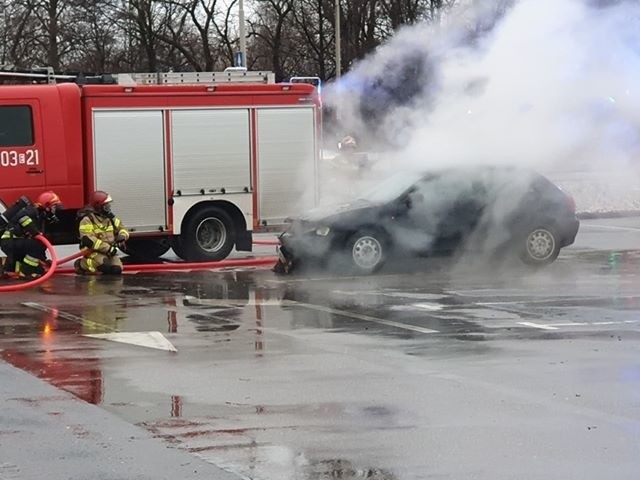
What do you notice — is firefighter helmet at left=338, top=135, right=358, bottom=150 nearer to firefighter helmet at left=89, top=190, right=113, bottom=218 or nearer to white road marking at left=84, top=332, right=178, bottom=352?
firefighter helmet at left=89, top=190, right=113, bottom=218

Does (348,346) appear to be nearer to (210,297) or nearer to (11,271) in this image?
(210,297)

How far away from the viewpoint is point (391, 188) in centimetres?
1590

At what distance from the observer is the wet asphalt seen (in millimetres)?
6531

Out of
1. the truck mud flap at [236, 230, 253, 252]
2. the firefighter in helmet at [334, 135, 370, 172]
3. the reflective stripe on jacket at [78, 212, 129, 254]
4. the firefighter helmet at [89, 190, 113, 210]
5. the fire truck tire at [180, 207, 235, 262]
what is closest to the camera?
the reflective stripe on jacket at [78, 212, 129, 254]

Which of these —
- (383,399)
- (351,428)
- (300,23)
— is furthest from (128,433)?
(300,23)

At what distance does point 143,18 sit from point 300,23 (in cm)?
636

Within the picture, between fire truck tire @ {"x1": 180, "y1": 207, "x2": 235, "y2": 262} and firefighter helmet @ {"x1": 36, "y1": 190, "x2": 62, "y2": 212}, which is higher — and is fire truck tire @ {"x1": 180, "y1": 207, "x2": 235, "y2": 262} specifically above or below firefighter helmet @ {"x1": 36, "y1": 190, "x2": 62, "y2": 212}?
below

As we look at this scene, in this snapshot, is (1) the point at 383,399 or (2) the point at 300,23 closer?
(1) the point at 383,399

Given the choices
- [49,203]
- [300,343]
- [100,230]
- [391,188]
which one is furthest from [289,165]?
[300,343]

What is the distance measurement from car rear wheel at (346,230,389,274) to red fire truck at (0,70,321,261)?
2.60 m

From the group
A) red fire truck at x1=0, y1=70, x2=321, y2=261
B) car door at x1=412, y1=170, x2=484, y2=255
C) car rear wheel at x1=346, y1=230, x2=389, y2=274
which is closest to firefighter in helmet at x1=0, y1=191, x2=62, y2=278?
red fire truck at x1=0, y1=70, x2=321, y2=261

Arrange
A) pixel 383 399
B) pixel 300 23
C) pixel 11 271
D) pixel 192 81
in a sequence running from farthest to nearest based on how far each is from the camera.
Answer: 1. pixel 300 23
2. pixel 192 81
3. pixel 11 271
4. pixel 383 399

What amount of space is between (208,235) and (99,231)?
86.7 inches

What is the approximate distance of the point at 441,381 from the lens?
337 inches
